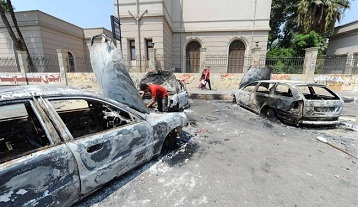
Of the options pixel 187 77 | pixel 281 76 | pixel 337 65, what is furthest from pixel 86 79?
pixel 337 65

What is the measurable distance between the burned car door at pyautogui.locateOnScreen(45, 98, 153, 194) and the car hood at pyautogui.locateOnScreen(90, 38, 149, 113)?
0.34m

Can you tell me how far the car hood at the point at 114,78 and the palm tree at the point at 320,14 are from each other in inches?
810

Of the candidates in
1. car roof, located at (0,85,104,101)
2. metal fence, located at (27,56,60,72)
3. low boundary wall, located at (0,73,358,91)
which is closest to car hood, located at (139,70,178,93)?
car roof, located at (0,85,104,101)

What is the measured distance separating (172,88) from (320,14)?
19.0 meters

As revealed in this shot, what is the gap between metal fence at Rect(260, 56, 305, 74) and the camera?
482 inches

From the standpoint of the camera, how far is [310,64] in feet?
38.3

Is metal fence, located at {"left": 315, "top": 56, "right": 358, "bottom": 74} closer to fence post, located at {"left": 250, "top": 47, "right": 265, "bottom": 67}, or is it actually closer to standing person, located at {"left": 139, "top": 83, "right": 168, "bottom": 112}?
fence post, located at {"left": 250, "top": 47, "right": 265, "bottom": 67}

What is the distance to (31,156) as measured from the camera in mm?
1694

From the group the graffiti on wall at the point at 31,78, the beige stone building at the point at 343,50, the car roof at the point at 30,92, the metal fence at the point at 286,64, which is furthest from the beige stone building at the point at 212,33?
the car roof at the point at 30,92

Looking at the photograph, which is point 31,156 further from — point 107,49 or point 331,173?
point 331,173

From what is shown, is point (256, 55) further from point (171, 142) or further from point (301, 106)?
point (171, 142)

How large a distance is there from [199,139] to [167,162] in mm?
1339

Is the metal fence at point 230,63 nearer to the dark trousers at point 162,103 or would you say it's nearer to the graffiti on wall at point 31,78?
the dark trousers at point 162,103

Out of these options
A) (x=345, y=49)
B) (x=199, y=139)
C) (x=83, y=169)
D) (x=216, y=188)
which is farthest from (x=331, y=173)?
(x=345, y=49)
